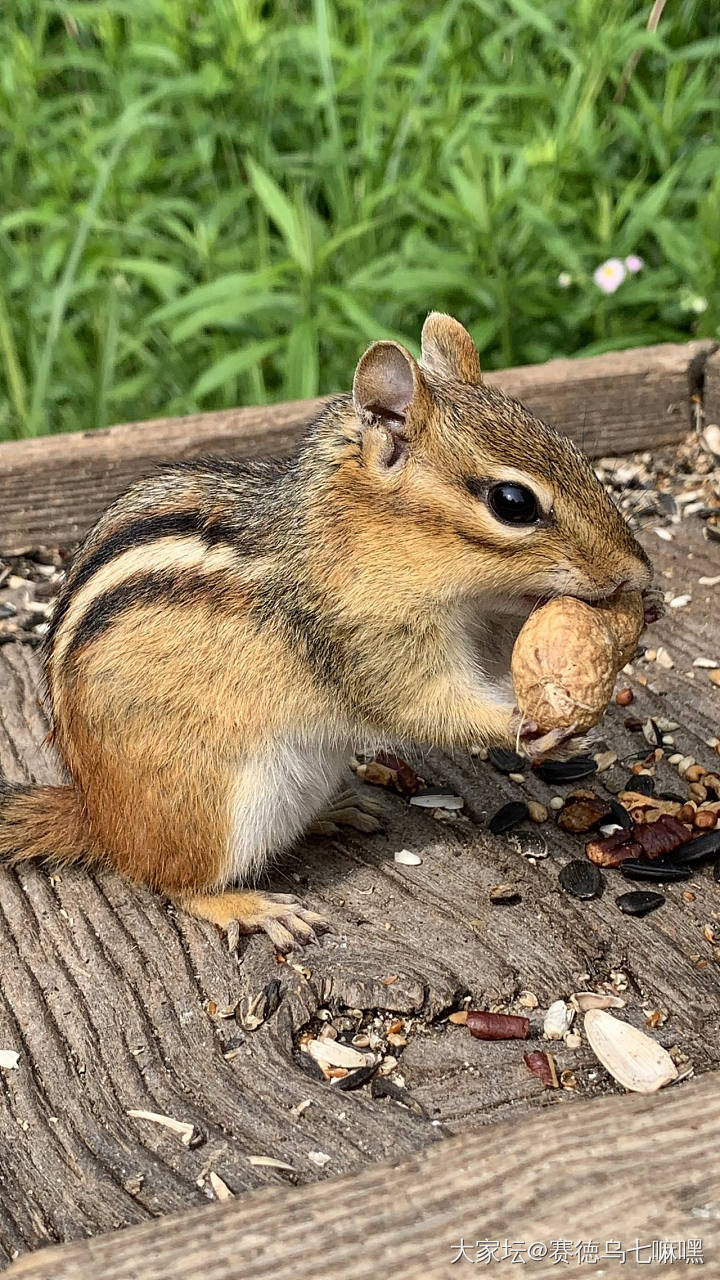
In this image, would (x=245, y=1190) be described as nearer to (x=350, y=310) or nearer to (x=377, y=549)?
(x=377, y=549)

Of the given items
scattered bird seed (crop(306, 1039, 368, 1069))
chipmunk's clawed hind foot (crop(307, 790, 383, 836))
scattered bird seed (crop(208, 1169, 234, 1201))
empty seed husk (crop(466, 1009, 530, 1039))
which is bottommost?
chipmunk's clawed hind foot (crop(307, 790, 383, 836))

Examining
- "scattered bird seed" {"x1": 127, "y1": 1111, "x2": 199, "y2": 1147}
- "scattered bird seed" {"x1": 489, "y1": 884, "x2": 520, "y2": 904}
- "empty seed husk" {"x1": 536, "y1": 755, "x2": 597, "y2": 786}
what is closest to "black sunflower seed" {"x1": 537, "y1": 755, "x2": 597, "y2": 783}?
"empty seed husk" {"x1": 536, "y1": 755, "x2": 597, "y2": 786}

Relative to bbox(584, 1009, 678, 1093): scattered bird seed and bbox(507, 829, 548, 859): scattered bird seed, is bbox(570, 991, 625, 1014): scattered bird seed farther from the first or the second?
Result: bbox(507, 829, 548, 859): scattered bird seed

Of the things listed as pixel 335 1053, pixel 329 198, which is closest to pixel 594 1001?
pixel 335 1053

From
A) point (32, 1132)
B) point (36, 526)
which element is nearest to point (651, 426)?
point (36, 526)

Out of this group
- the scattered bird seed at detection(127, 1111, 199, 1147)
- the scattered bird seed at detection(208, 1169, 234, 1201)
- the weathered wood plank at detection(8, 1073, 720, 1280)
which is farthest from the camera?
the scattered bird seed at detection(127, 1111, 199, 1147)

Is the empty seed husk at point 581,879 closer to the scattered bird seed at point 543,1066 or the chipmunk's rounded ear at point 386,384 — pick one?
the scattered bird seed at point 543,1066
